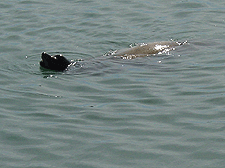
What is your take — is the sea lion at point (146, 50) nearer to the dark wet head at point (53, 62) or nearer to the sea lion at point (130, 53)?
the sea lion at point (130, 53)

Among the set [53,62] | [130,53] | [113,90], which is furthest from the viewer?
[130,53]

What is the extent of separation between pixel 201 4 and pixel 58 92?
22.1 feet

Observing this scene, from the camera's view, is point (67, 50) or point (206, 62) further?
point (67, 50)

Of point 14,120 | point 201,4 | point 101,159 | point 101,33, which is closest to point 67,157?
point 101,159

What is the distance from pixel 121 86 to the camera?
8633 mm

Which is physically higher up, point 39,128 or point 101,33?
point 101,33

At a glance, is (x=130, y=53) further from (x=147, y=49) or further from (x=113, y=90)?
(x=113, y=90)

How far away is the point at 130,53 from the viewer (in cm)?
1046

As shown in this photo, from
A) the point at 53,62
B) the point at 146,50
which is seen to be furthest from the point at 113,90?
the point at 146,50

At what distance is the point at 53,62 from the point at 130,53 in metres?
1.59

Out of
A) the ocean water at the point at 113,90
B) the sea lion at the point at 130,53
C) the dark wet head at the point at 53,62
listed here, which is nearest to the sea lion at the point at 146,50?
the sea lion at the point at 130,53

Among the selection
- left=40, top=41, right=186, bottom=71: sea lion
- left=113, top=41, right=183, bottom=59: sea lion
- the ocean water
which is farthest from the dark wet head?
left=113, top=41, right=183, bottom=59: sea lion

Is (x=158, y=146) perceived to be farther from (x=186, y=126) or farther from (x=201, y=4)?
(x=201, y=4)

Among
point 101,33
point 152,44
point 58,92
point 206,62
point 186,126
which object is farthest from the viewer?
point 101,33
